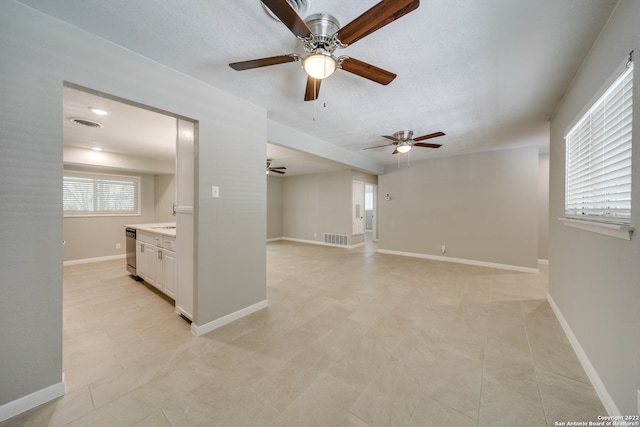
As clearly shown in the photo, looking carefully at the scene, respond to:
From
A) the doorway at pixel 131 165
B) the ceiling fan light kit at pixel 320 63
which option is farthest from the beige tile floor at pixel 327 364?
the ceiling fan light kit at pixel 320 63

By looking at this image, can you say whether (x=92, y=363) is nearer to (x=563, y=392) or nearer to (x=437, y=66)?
(x=563, y=392)

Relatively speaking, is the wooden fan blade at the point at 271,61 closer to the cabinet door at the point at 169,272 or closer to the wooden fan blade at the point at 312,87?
the wooden fan blade at the point at 312,87

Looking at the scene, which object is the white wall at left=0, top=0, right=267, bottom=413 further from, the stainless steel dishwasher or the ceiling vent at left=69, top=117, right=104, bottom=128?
the stainless steel dishwasher

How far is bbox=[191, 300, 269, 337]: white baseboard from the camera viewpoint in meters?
2.26

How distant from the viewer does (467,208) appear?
5184 millimetres

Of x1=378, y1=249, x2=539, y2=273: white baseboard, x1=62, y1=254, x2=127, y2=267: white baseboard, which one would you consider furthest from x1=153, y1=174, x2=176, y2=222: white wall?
x1=378, y1=249, x2=539, y2=273: white baseboard

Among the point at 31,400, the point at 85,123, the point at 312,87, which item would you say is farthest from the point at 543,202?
the point at 85,123

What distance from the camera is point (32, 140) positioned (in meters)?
1.41

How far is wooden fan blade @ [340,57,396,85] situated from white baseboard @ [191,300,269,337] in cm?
254

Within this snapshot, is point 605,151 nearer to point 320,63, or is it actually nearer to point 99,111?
point 320,63

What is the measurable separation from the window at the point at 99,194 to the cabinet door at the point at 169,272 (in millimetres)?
3863

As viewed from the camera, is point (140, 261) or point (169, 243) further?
point (140, 261)

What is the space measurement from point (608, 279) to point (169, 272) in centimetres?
399

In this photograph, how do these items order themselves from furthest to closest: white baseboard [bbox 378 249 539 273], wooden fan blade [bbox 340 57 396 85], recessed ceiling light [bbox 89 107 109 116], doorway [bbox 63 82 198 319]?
1. white baseboard [bbox 378 249 539 273]
2. recessed ceiling light [bbox 89 107 109 116]
3. doorway [bbox 63 82 198 319]
4. wooden fan blade [bbox 340 57 396 85]
